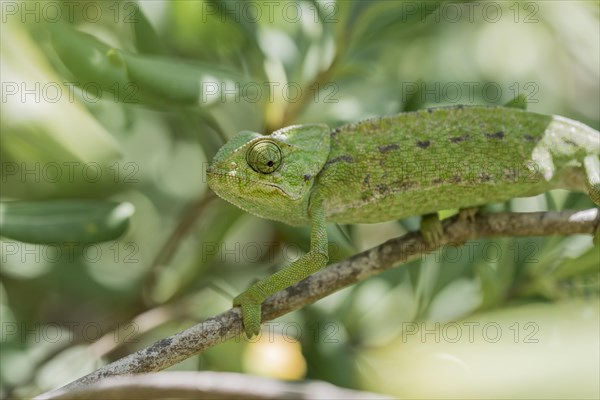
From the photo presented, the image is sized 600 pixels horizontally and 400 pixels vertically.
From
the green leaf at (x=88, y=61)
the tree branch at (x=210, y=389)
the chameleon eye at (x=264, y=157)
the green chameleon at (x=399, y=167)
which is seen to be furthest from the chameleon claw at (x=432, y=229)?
the tree branch at (x=210, y=389)

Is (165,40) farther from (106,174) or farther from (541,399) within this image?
(541,399)

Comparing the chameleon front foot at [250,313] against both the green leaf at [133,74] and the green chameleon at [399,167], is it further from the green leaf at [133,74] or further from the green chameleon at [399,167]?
the green leaf at [133,74]

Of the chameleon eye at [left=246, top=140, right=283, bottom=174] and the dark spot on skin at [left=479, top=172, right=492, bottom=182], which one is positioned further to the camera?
the dark spot on skin at [left=479, top=172, right=492, bottom=182]

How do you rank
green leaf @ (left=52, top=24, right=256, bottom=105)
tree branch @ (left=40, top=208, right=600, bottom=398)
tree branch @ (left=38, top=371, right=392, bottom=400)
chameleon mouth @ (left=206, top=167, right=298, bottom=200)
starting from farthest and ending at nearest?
chameleon mouth @ (left=206, top=167, right=298, bottom=200) → green leaf @ (left=52, top=24, right=256, bottom=105) → tree branch @ (left=40, top=208, right=600, bottom=398) → tree branch @ (left=38, top=371, right=392, bottom=400)

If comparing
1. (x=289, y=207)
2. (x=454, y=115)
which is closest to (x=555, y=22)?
(x=454, y=115)

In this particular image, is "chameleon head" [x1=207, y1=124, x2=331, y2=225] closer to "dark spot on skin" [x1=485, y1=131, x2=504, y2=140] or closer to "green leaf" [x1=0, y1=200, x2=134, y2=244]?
"green leaf" [x1=0, y1=200, x2=134, y2=244]

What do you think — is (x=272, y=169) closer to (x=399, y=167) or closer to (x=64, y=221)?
(x=399, y=167)

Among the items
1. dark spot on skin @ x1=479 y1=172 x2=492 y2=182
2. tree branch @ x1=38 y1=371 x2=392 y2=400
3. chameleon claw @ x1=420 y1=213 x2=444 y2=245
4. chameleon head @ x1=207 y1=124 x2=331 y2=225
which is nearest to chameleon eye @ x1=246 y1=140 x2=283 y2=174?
chameleon head @ x1=207 y1=124 x2=331 y2=225

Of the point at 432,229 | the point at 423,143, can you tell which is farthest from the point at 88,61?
the point at 432,229
